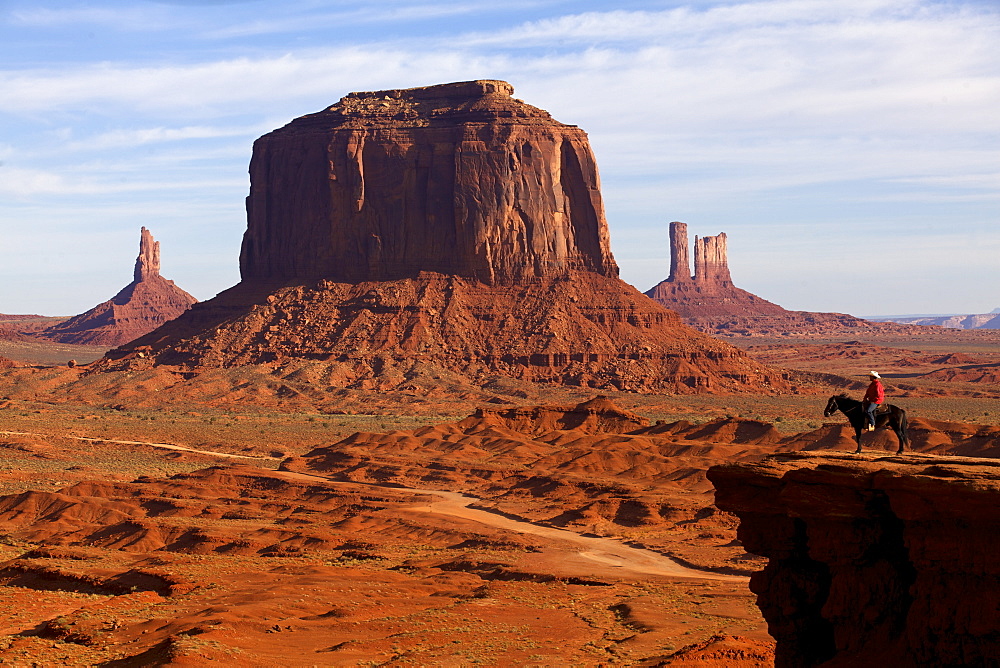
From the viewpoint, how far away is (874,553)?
1867 centimetres

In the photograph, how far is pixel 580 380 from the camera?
374ft

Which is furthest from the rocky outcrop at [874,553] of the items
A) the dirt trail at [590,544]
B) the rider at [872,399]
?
the dirt trail at [590,544]

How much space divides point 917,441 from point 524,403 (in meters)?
45.8

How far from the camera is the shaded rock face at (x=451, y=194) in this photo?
122 meters

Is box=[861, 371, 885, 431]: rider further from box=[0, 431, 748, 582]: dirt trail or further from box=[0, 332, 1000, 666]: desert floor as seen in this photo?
box=[0, 431, 748, 582]: dirt trail

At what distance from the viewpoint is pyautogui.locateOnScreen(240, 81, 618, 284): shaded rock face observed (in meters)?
122

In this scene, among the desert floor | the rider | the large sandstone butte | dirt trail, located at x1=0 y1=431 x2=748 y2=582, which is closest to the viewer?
the rider

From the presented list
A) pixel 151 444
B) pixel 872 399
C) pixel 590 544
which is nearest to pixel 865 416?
pixel 872 399

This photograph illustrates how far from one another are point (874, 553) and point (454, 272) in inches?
4177

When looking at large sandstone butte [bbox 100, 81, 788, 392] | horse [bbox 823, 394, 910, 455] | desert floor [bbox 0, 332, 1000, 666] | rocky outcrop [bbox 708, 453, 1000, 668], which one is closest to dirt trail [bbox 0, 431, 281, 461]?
desert floor [bbox 0, 332, 1000, 666]

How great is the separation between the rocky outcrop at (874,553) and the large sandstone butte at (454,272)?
312 ft

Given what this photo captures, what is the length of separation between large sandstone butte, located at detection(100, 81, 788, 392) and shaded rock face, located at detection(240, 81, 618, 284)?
15 centimetres

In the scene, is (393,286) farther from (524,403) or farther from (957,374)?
(957,374)

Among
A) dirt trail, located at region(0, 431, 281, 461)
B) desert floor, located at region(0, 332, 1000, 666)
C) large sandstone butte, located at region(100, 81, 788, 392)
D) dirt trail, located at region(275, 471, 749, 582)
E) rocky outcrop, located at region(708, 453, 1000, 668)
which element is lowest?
dirt trail, located at region(275, 471, 749, 582)
